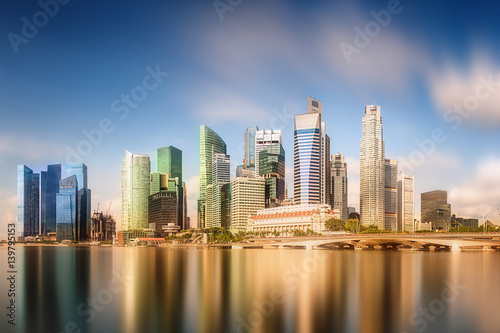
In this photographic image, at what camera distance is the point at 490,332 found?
31359 mm

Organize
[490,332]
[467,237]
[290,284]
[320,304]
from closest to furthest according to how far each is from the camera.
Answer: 1. [490,332]
2. [320,304]
3. [290,284]
4. [467,237]

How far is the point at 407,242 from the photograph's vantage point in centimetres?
14900

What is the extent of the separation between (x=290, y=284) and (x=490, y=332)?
1032 inches

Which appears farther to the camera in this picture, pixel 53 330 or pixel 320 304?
pixel 320 304

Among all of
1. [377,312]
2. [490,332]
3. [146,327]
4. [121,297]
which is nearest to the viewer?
[490,332]

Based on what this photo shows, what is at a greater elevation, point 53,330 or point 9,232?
point 9,232

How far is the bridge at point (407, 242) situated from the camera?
127750 mm

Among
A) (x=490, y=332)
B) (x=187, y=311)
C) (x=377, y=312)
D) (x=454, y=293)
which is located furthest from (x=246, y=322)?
(x=454, y=293)

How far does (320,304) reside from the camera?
134 ft

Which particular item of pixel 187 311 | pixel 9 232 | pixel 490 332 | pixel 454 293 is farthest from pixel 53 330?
pixel 454 293

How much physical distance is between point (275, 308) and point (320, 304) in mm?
4619

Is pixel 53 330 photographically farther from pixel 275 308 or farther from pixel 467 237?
pixel 467 237

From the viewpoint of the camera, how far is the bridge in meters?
128

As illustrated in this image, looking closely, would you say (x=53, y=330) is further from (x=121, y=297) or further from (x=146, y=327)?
(x=121, y=297)
